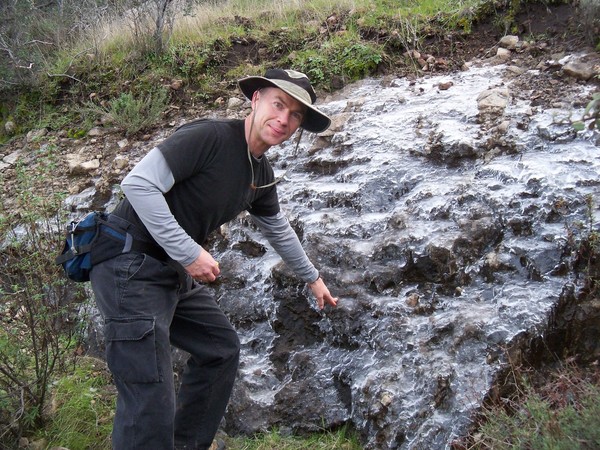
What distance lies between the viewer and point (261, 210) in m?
3.63

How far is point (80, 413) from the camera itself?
4195 mm

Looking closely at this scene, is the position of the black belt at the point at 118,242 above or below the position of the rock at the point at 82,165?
above

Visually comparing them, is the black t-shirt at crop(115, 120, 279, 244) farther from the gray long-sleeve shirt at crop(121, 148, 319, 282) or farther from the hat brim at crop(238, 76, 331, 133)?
the hat brim at crop(238, 76, 331, 133)

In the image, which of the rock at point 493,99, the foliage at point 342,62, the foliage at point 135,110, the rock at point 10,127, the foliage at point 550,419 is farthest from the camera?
the rock at point 10,127

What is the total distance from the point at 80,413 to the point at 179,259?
186 centimetres

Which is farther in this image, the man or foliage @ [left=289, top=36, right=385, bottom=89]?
foliage @ [left=289, top=36, right=385, bottom=89]

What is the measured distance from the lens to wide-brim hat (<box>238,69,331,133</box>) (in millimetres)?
3174

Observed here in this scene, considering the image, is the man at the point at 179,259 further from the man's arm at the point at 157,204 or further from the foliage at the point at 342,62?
the foliage at the point at 342,62

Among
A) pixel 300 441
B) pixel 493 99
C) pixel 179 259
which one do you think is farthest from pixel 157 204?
pixel 493 99

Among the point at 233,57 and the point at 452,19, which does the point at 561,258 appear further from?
the point at 233,57

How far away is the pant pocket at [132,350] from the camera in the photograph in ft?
9.64

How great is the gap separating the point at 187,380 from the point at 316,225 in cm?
218

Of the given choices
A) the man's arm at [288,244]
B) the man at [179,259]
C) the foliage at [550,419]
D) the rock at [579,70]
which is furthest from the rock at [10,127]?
the foliage at [550,419]

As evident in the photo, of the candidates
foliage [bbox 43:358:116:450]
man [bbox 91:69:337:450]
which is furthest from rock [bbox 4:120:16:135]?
man [bbox 91:69:337:450]
